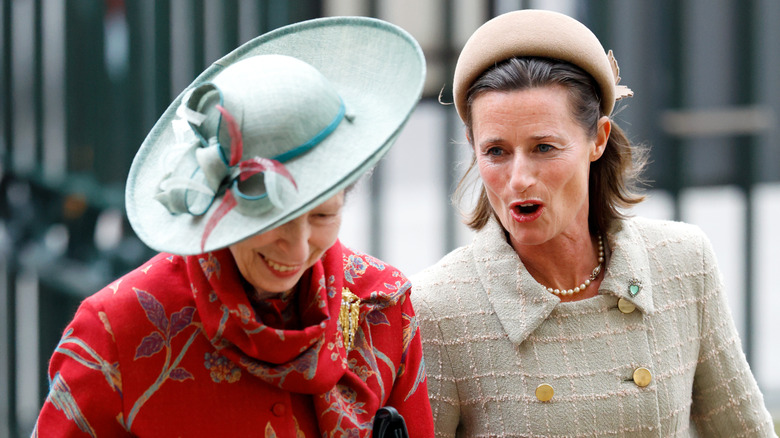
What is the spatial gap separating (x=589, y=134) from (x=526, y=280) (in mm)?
399

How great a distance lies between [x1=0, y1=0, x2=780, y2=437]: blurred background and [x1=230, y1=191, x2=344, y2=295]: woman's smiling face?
9.92ft

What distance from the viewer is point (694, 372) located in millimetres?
2859

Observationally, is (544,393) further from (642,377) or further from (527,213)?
(527,213)

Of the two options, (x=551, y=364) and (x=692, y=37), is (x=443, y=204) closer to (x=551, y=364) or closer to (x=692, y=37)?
(x=692, y=37)

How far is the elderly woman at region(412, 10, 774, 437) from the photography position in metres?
2.59

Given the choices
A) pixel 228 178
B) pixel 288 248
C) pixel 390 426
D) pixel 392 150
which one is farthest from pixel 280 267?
pixel 392 150

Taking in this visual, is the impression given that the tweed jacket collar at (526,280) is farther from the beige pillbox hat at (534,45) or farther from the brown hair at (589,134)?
the beige pillbox hat at (534,45)

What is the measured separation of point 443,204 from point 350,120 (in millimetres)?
3418

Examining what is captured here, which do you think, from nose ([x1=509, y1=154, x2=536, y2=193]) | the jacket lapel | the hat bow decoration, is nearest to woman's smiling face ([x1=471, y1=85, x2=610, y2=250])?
nose ([x1=509, y1=154, x2=536, y2=193])

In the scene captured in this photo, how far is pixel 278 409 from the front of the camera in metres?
2.20

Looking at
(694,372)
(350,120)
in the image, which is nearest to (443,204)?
(694,372)

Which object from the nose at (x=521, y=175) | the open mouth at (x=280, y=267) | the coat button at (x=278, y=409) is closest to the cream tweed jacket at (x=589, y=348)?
the nose at (x=521, y=175)

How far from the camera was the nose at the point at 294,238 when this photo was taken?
2.04m

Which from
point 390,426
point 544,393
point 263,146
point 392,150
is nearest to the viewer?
point 263,146
